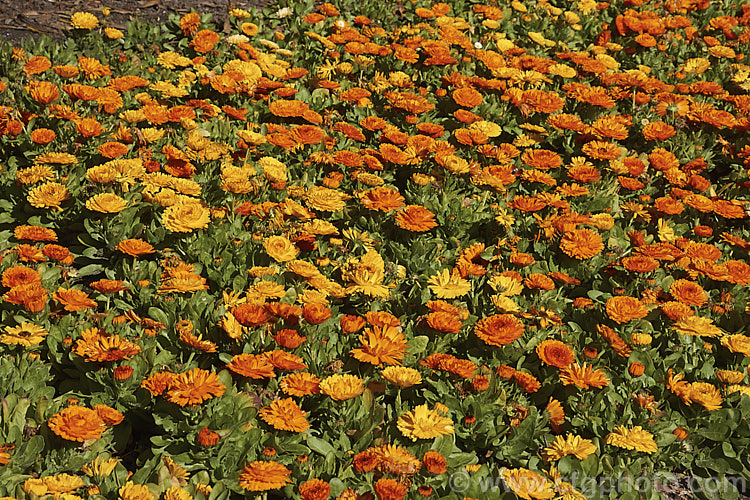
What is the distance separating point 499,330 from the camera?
9.57ft

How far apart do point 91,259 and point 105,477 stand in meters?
1.41

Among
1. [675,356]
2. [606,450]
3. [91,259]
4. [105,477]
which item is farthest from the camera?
[91,259]

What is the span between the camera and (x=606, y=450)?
2.74 m

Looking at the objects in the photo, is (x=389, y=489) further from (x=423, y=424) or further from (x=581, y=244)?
(x=581, y=244)

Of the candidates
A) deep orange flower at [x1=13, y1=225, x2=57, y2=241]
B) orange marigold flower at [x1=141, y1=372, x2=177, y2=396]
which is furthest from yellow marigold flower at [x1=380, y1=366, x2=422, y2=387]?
deep orange flower at [x1=13, y1=225, x2=57, y2=241]

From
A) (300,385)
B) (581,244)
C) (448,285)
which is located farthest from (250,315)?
(581,244)

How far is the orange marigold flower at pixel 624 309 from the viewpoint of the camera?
3.14m

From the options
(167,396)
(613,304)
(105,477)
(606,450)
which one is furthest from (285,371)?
(613,304)

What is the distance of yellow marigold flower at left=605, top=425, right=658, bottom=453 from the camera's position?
264 centimetres

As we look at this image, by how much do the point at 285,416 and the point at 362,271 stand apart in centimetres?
86

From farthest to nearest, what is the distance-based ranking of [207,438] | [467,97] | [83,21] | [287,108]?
[83,21]
[467,97]
[287,108]
[207,438]

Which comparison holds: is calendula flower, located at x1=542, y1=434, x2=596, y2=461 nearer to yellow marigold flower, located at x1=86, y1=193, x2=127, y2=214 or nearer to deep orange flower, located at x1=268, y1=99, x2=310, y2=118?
yellow marigold flower, located at x1=86, y1=193, x2=127, y2=214

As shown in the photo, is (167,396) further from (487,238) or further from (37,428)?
(487,238)

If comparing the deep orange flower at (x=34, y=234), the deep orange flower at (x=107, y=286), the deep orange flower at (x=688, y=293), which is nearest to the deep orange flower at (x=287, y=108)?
the deep orange flower at (x=34, y=234)
